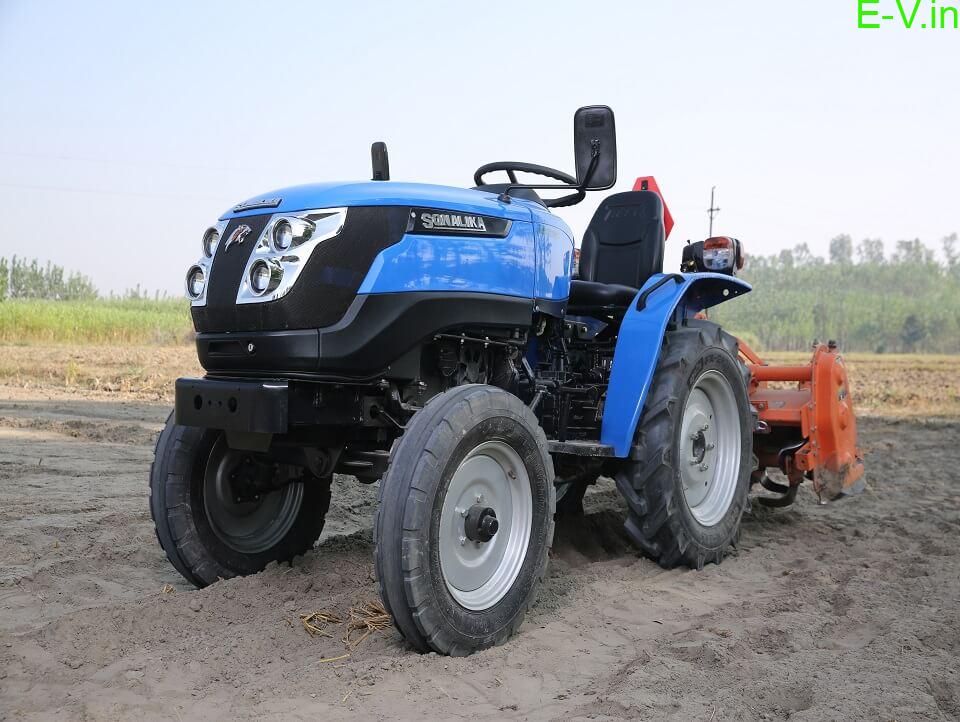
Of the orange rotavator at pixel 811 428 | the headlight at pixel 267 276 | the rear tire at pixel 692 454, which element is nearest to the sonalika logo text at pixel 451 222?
the headlight at pixel 267 276

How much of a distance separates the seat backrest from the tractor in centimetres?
34

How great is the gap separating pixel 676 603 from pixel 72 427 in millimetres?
6976

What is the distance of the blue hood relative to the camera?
3316mm

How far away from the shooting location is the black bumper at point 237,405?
10.3 feet

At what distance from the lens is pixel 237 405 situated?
3207mm

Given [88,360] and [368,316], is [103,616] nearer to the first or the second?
[368,316]

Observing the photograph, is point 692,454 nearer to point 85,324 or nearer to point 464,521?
point 464,521

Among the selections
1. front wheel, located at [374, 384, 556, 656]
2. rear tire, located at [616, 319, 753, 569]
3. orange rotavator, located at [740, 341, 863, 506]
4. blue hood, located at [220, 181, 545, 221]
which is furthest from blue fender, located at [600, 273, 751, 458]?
orange rotavator, located at [740, 341, 863, 506]

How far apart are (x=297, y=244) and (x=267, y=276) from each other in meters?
0.16

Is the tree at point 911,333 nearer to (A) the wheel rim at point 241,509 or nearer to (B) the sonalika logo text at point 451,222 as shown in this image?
(A) the wheel rim at point 241,509

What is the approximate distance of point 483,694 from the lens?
278 centimetres

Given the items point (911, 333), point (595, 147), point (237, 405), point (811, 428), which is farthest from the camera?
point (911, 333)

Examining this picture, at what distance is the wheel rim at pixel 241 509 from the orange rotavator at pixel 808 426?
2.62m

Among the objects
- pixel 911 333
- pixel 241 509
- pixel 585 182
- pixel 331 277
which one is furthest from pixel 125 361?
pixel 911 333
